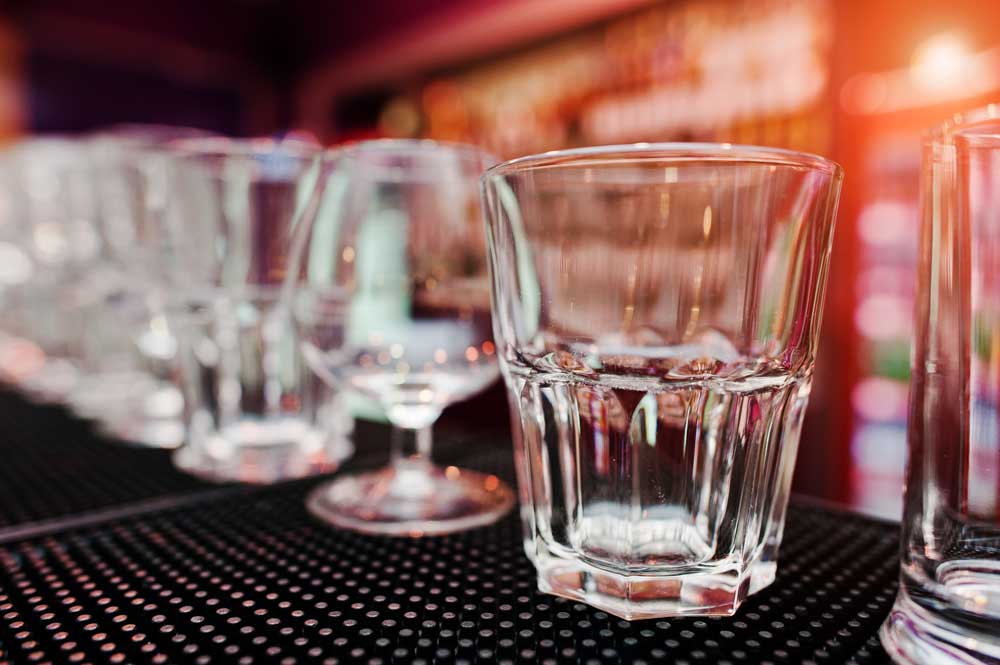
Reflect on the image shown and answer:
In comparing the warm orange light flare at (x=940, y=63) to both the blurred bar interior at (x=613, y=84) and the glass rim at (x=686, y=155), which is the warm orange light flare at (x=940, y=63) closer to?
the blurred bar interior at (x=613, y=84)

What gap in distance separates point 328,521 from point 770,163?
33 centimetres

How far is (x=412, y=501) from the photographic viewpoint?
52 centimetres

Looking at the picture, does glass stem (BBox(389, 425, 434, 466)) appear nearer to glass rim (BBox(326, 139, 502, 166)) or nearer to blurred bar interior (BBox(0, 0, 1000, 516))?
glass rim (BBox(326, 139, 502, 166))

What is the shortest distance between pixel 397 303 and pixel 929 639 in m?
0.37

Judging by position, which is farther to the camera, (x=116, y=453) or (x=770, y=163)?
(x=116, y=453)

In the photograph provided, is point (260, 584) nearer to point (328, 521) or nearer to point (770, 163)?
point (328, 521)

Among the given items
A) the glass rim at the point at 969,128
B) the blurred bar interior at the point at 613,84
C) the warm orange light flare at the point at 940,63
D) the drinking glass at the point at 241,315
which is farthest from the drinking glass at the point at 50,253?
the warm orange light flare at the point at 940,63

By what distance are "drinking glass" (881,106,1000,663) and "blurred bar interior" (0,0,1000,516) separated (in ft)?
3.26

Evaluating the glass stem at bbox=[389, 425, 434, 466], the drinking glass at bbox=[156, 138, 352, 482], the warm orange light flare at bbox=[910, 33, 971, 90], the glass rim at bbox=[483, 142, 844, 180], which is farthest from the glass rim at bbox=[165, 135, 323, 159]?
the warm orange light flare at bbox=[910, 33, 971, 90]

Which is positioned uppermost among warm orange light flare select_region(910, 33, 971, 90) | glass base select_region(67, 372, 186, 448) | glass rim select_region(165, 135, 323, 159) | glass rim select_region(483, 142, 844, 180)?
warm orange light flare select_region(910, 33, 971, 90)

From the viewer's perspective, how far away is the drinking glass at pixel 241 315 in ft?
2.04

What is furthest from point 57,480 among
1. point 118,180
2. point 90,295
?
point 90,295

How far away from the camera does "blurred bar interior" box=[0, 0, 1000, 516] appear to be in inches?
92.3

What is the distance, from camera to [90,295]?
41.9 inches
